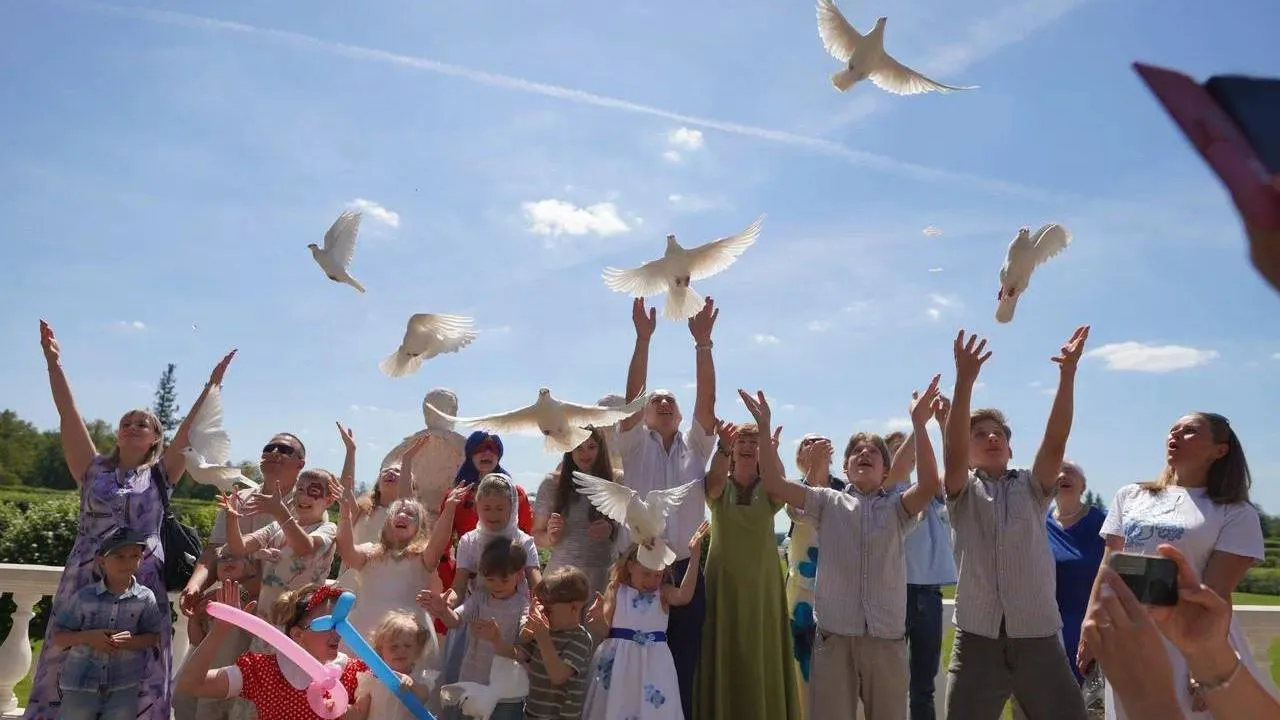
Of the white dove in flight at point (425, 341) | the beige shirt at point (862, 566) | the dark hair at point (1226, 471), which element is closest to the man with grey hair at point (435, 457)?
the white dove in flight at point (425, 341)

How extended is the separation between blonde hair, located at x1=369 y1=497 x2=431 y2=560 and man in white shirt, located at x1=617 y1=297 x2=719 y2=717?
1133 mm

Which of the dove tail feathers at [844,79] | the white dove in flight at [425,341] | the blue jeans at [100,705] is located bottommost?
the blue jeans at [100,705]

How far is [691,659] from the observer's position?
15.7 feet

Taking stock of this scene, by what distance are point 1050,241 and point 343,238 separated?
4.23 m

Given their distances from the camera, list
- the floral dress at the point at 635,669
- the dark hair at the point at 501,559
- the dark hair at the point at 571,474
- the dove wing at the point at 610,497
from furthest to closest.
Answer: the dark hair at the point at 571,474
the dark hair at the point at 501,559
the dove wing at the point at 610,497
the floral dress at the point at 635,669

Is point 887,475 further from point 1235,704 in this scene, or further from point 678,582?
point 1235,704

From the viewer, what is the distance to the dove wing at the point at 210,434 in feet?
16.1

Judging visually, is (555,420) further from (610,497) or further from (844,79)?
(844,79)

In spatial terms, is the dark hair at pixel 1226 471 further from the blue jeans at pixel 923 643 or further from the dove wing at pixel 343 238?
the dove wing at pixel 343 238

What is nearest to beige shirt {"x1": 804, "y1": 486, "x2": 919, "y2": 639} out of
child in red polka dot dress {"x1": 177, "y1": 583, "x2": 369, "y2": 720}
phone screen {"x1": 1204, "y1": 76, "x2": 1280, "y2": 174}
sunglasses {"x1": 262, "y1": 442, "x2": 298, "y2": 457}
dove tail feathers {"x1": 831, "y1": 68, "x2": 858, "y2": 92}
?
child in red polka dot dress {"x1": 177, "y1": 583, "x2": 369, "y2": 720}

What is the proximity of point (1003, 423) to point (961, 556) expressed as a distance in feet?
2.27

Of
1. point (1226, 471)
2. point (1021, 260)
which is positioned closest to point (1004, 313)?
point (1021, 260)

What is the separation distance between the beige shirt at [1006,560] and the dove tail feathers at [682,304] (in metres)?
2.10

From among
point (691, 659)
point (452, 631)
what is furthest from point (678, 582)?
point (452, 631)
